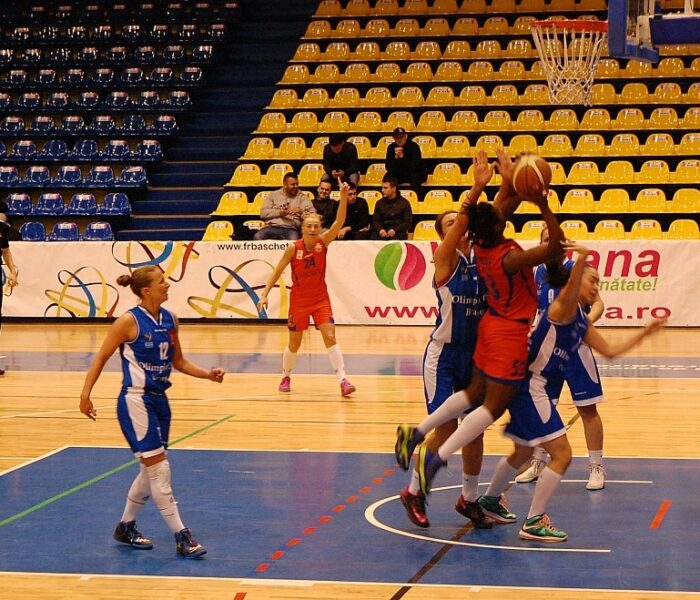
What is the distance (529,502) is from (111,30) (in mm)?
19478

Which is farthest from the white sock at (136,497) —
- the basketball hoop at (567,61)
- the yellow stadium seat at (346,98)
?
the yellow stadium seat at (346,98)

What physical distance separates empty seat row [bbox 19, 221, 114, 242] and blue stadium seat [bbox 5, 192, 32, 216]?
48 cm

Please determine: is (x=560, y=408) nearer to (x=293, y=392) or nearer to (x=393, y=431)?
(x=393, y=431)

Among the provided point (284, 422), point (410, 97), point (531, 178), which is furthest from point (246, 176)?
point (531, 178)

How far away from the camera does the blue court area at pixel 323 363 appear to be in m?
12.9

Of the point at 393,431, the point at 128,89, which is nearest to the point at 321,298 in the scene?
the point at 393,431

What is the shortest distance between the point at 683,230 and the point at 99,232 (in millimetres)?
9268

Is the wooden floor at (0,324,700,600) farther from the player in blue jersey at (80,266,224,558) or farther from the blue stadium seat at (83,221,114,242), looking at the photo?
the blue stadium seat at (83,221,114,242)

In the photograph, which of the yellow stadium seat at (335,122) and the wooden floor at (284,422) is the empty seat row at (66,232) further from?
the wooden floor at (284,422)

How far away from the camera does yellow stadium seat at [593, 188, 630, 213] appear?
17.6 m

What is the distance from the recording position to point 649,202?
17656 mm

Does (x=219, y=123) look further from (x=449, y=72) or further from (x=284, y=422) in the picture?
(x=284, y=422)

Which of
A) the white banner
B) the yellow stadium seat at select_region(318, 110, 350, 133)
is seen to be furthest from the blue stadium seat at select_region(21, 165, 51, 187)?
the yellow stadium seat at select_region(318, 110, 350, 133)

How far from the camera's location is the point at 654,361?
13.7 meters
